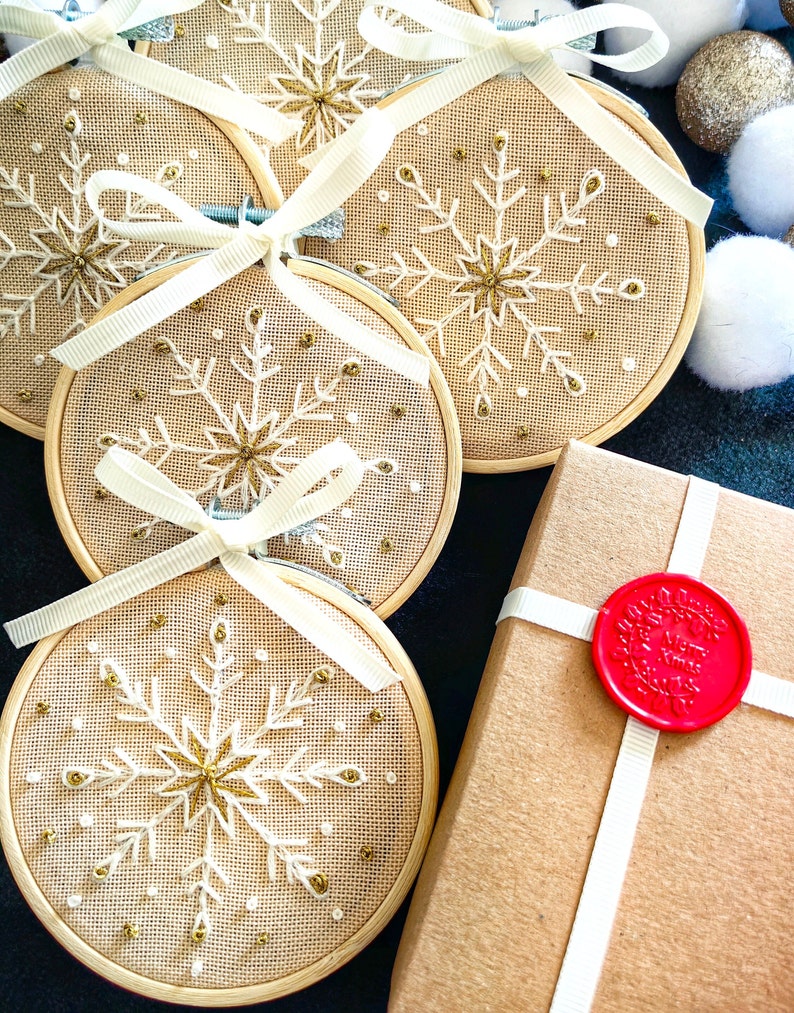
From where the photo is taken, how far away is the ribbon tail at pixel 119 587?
36.2 inches

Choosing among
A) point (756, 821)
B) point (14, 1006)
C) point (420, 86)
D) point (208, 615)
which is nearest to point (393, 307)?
point (420, 86)

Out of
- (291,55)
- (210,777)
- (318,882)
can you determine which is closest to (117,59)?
(291,55)

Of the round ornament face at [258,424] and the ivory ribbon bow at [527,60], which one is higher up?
the ivory ribbon bow at [527,60]

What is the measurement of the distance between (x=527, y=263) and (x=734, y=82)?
→ 39cm

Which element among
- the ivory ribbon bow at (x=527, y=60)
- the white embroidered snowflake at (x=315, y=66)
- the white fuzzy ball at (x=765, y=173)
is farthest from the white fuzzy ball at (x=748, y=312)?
the white embroidered snowflake at (x=315, y=66)

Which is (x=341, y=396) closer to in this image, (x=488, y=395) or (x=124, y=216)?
(x=488, y=395)

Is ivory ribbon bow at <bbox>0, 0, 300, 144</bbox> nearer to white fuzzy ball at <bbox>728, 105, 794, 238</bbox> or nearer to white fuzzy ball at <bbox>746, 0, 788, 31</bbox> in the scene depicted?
white fuzzy ball at <bbox>728, 105, 794, 238</bbox>

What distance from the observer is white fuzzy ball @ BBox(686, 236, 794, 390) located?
3.47ft

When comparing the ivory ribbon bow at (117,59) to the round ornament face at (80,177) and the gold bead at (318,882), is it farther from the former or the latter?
the gold bead at (318,882)

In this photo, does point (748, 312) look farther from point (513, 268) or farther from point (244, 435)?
point (244, 435)

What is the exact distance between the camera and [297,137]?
3.44 ft

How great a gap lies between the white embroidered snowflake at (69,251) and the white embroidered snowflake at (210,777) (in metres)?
0.42

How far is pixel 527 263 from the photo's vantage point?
3.28 feet

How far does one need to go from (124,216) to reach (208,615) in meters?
0.46
